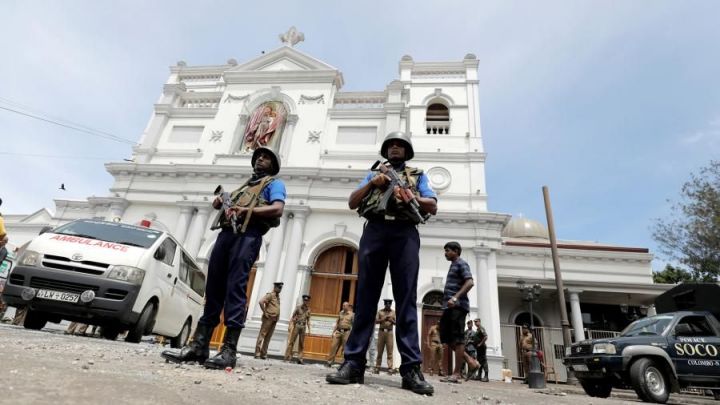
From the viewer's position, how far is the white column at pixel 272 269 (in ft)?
42.1

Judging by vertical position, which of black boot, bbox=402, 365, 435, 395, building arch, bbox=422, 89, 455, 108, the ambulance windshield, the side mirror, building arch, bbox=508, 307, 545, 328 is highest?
building arch, bbox=422, 89, 455, 108

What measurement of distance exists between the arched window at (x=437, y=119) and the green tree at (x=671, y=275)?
63.8 ft

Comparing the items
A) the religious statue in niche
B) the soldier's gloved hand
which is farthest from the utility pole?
the religious statue in niche

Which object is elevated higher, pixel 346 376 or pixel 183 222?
pixel 183 222

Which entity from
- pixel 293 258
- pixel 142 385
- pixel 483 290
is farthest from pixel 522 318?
pixel 142 385

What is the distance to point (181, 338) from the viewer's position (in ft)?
25.4

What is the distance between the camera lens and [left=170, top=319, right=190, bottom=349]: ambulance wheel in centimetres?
753

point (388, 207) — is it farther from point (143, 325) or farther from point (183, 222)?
point (183, 222)

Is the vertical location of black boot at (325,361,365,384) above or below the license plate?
below

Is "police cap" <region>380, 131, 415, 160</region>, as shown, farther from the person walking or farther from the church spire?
the church spire

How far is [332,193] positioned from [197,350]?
11.9 metres

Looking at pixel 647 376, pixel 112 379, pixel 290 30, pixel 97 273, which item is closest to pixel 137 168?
pixel 290 30

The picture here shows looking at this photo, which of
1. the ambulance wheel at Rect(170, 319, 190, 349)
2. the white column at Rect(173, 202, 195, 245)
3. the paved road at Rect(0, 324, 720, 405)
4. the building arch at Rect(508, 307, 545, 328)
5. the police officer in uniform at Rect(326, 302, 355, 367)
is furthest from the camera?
the building arch at Rect(508, 307, 545, 328)

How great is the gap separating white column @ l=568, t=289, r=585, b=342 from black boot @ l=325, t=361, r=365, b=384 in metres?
15.4
